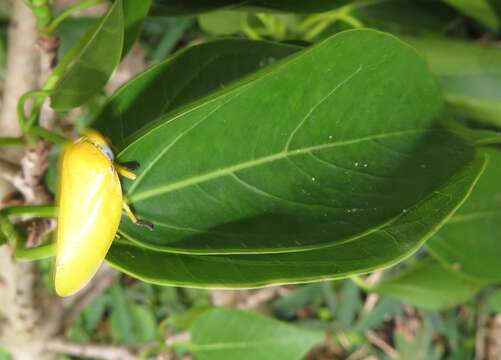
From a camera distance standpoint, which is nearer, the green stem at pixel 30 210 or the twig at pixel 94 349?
the green stem at pixel 30 210

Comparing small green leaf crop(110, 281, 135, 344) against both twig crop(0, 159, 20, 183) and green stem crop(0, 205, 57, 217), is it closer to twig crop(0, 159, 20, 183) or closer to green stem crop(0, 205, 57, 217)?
twig crop(0, 159, 20, 183)

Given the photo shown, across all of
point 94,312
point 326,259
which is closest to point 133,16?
point 326,259

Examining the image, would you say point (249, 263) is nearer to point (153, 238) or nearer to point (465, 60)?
point (153, 238)

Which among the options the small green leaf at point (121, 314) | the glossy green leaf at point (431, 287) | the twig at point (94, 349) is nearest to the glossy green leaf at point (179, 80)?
the twig at point (94, 349)

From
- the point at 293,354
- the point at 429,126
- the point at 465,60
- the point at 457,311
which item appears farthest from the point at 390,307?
the point at 429,126

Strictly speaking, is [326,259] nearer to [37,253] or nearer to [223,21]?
[37,253]

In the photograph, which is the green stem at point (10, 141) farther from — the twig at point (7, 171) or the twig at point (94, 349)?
the twig at point (94, 349)
